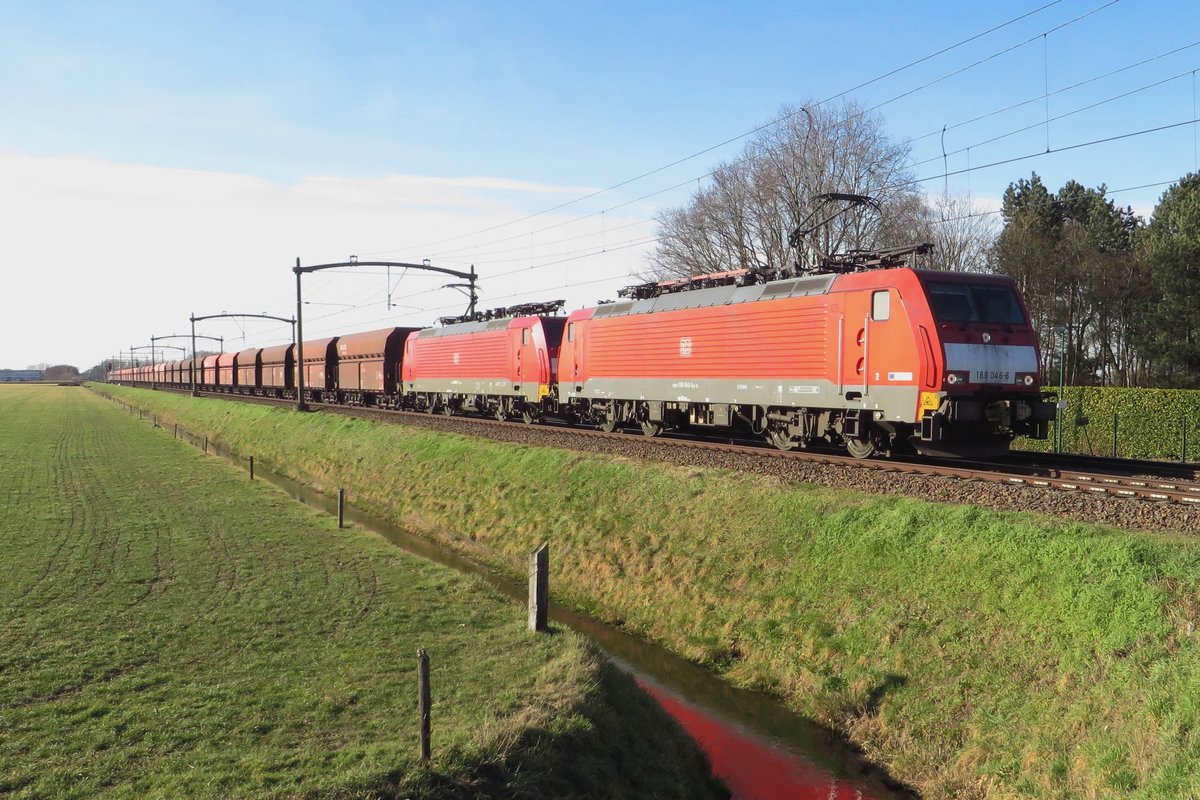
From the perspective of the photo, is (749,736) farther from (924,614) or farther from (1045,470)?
(1045,470)

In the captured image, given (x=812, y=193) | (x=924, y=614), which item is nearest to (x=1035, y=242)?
(x=812, y=193)

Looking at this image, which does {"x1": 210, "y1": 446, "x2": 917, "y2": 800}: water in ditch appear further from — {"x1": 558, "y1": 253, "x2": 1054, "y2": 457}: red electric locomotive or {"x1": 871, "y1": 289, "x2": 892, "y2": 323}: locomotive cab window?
{"x1": 871, "y1": 289, "x2": 892, "y2": 323}: locomotive cab window

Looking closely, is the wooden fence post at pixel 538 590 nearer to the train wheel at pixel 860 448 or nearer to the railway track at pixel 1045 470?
the railway track at pixel 1045 470

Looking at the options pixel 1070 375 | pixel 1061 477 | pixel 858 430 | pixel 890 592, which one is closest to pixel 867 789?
pixel 890 592

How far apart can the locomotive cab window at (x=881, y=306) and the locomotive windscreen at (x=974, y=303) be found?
0.75m

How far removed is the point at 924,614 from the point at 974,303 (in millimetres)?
7159

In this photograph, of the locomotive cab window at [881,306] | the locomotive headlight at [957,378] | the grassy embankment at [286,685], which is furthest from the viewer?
the locomotive cab window at [881,306]

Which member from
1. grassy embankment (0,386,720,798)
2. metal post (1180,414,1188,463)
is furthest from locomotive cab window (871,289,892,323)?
metal post (1180,414,1188,463)

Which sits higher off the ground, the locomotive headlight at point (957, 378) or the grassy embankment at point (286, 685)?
the locomotive headlight at point (957, 378)

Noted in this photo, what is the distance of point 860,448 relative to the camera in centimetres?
1611

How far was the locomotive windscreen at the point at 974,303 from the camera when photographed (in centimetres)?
1395

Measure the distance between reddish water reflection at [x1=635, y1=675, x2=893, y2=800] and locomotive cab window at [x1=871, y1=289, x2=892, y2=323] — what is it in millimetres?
7985

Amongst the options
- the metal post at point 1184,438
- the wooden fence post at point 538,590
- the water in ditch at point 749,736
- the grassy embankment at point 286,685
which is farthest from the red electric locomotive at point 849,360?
the metal post at point 1184,438

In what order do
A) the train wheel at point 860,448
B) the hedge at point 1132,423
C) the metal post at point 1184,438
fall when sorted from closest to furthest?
the train wheel at point 860,448 < the metal post at point 1184,438 < the hedge at point 1132,423
